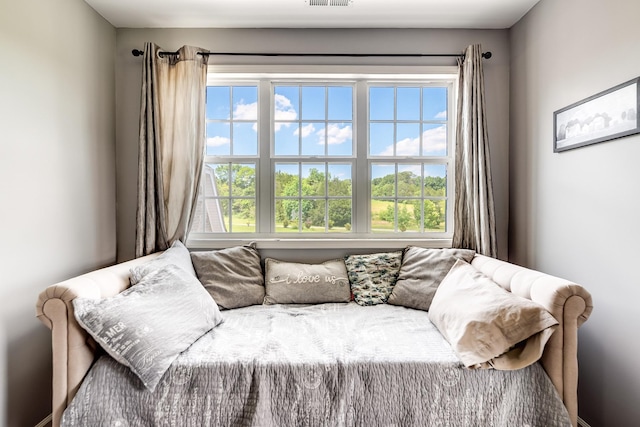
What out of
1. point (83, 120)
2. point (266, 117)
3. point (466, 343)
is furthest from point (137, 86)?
point (466, 343)

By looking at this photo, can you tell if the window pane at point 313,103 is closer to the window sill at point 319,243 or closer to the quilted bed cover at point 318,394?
the window sill at point 319,243

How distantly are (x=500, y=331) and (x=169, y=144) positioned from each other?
2.35 metres

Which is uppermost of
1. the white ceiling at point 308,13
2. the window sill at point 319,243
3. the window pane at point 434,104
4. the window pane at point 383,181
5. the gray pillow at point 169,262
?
the white ceiling at point 308,13

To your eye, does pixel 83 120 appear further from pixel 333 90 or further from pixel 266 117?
pixel 333 90

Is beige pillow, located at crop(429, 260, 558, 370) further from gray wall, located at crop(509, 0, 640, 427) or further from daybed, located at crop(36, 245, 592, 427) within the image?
gray wall, located at crop(509, 0, 640, 427)

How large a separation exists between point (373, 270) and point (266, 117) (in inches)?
55.8

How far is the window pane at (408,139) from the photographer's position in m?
2.78

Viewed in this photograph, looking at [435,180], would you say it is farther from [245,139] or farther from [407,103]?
[245,139]

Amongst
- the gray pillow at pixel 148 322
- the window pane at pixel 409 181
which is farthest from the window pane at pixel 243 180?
the window pane at pixel 409 181

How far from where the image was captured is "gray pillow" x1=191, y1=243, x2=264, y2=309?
2.32 m

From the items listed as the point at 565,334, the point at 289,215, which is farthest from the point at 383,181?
the point at 565,334

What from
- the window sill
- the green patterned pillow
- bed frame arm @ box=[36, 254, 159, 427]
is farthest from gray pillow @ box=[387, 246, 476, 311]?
bed frame arm @ box=[36, 254, 159, 427]

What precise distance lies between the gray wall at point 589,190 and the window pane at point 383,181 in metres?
0.90

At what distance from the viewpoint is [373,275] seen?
97.7 inches
